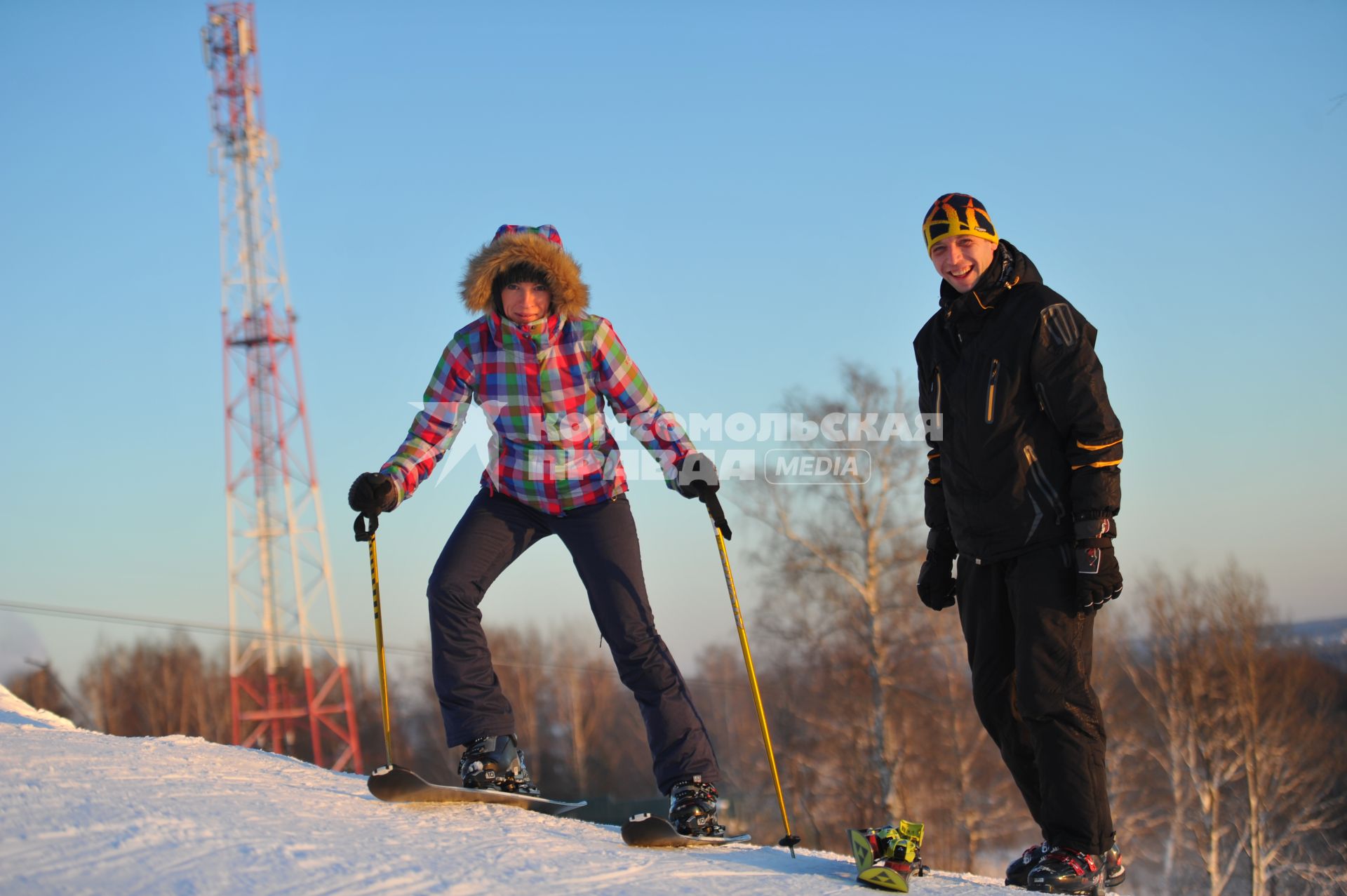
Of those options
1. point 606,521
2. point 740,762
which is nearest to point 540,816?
point 606,521

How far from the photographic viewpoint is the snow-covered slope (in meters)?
2.37

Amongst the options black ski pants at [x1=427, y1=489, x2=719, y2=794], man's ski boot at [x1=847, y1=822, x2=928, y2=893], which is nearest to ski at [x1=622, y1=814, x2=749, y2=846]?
black ski pants at [x1=427, y1=489, x2=719, y2=794]

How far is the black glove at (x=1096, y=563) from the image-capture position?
10.2 feet

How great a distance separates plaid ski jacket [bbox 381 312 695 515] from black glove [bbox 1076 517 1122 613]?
141 cm

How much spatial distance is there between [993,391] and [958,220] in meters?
0.60

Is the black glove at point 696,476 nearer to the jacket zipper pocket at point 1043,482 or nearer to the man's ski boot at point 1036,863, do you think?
the jacket zipper pocket at point 1043,482

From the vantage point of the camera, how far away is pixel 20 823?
8.86ft

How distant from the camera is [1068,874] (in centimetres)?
306

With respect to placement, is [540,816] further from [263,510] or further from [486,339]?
[263,510]

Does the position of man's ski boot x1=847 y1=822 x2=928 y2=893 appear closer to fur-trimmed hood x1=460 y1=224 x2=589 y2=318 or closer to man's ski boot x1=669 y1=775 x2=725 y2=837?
man's ski boot x1=669 y1=775 x2=725 y2=837

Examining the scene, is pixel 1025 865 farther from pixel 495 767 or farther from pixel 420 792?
pixel 420 792

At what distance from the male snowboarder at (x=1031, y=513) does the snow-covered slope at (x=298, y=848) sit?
0.39 meters

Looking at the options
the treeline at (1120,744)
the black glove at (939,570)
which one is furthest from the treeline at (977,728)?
the black glove at (939,570)

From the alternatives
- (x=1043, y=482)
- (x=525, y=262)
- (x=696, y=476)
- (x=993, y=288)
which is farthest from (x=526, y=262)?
(x=1043, y=482)
